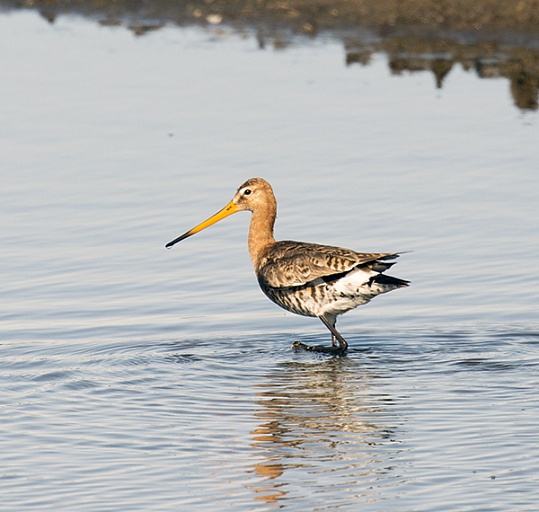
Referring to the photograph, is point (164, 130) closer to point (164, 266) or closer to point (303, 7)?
point (164, 266)

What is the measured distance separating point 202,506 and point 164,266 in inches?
194

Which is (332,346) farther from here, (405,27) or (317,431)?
(405,27)

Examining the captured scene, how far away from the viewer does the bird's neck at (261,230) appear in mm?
10961

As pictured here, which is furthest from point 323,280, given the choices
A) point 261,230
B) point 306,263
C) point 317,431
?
point 317,431

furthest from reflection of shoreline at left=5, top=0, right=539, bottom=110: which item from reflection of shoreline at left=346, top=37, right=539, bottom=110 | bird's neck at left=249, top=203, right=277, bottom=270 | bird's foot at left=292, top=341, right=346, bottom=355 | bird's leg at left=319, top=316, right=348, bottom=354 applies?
bird's foot at left=292, top=341, right=346, bottom=355

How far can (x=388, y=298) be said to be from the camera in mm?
11406

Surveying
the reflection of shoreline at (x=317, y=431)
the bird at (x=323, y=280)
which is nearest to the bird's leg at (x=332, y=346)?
the bird at (x=323, y=280)

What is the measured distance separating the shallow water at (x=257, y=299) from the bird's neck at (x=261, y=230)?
0.48m

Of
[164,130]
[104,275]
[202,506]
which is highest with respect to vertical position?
[164,130]

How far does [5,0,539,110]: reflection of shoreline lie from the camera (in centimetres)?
1916

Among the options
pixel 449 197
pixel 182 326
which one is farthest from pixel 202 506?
pixel 449 197

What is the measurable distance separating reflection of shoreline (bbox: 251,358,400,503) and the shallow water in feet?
0.07

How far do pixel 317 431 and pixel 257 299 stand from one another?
9.80 feet

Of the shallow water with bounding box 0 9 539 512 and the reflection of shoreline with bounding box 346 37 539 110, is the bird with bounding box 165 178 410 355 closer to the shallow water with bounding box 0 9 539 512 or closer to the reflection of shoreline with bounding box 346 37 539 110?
the shallow water with bounding box 0 9 539 512
